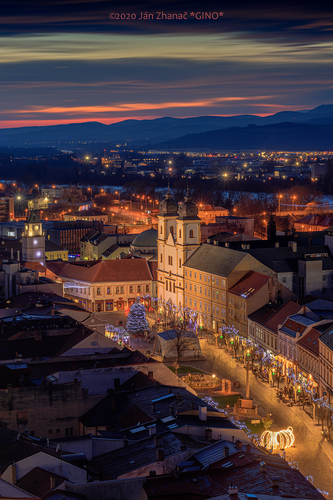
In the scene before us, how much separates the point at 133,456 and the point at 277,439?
11.1m

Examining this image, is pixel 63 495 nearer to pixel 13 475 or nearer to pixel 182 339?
pixel 13 475

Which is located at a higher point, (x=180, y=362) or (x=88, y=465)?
(x=88, y=465)

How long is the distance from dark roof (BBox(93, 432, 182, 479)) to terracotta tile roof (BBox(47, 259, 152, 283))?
164ft

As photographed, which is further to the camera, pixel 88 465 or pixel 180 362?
pixel 180 362

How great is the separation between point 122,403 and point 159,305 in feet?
143

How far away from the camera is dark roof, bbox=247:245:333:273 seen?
72.4 meters

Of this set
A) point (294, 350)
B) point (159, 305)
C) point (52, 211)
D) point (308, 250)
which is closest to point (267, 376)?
point (294, 350)

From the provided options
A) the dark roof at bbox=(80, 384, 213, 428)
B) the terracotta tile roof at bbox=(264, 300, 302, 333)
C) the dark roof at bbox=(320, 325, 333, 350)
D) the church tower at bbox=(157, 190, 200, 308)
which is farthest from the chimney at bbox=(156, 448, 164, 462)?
the church tower at bbox=(157, 190, 200, 308)

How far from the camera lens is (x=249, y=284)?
6825 cm

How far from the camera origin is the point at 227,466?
29656mm

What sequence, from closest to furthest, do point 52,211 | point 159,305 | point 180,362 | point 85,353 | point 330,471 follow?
point 330,471, point 85,353, point 180,362, point 159,305, point 52,211

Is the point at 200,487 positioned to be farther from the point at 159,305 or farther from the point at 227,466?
the point at 159,305

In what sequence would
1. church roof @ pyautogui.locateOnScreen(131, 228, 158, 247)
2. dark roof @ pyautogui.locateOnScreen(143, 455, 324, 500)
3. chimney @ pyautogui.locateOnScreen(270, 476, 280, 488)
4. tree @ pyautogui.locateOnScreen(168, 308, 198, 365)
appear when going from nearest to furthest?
dark roof @ pyautogui.locateOnScreen(143, 455, 324, 500), chimney @ pyautogui.locateOnScreen(270, 476, 280, 488), tree @ pyautogui.locateOnScreen(168, 308, 198, 365), church roof @ pyautogui.locateOnScreen(131, 228, 158, 247)

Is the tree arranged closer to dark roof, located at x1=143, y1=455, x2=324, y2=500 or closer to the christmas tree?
the christmas tree
